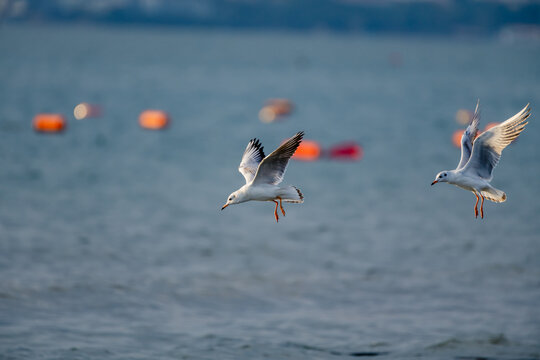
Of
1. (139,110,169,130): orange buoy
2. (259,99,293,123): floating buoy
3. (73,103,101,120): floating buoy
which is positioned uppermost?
(259,99,293,123): floating buoy

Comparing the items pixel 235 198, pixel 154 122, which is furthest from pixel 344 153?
pixel 235 198

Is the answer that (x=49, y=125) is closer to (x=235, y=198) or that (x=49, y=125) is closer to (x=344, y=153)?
(x=344, y=153)

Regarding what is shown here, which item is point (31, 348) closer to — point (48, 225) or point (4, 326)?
point (4, 326)

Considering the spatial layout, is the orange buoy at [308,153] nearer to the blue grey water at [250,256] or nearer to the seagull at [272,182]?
the blue grey water at [250,256]

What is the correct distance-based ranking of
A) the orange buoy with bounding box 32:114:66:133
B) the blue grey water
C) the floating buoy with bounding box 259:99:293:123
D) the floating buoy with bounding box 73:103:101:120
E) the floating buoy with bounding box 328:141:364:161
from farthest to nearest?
the floating buoy with bounding box 259:99:293:123 < the floating buoy with bounding box 73:103:101:120 < the orange buoy with bounding box 32:114:66:133 < the floating buoy with bounding box 328:141:364:161 < the blue grey water

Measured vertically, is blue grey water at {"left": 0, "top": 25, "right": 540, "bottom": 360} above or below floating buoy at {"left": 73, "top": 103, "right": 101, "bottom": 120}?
below

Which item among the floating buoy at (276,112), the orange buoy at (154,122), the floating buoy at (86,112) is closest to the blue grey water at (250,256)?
the orange buoy at (154,122)

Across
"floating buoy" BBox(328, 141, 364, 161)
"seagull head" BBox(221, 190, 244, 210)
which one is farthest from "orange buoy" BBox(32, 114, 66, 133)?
"seagull head" BBox(221, 190, 244, 210)

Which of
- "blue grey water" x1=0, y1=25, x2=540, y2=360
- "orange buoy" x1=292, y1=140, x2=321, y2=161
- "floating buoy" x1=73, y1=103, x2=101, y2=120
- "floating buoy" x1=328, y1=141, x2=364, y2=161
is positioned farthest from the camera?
"floating buoy" x1=73, y1=103, x2=101, y2=120

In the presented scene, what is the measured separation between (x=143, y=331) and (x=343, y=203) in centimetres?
2562

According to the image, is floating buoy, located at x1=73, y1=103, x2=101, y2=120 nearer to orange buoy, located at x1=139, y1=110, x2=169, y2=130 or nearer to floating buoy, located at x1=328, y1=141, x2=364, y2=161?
orange buoy, located at x1=139, y1=110, x2=169, y2=130

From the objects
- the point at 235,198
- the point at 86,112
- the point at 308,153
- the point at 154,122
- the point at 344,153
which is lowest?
the point at 235,198

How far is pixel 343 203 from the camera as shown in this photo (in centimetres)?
5394

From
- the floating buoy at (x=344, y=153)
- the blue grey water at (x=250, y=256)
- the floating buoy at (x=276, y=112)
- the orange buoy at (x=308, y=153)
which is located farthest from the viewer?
the floating buoy at (x=276, y=112)
